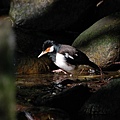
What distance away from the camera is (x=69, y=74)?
9664 millimetres

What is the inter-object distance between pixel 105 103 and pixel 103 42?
3.60 meters

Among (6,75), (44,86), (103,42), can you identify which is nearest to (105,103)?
(44,86)

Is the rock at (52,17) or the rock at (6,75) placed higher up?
the rock at (52,17)

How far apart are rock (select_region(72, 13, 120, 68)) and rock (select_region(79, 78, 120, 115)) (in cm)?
304

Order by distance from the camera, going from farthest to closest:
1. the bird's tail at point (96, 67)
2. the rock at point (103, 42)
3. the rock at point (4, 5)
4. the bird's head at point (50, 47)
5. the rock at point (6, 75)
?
1. the rock at point (4, 5)
2. the rock at point (103, 42)
3. the bird's tail at point (96, 67)
4. the bird's head at point (50, 47)
5. the rock at point (6, 75)

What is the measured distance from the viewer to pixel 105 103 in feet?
22.4

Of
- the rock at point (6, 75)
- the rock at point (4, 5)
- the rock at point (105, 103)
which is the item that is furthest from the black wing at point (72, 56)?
the rock at point (6, 75)

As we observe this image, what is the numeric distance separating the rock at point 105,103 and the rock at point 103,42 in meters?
3.04

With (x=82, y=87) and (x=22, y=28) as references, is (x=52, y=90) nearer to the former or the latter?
(x=82, y=87)

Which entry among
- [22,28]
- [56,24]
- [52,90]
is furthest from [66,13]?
[52,90]

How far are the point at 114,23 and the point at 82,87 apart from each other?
152 inches

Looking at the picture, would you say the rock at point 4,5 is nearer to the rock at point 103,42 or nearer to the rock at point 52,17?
the rock at point 52,17

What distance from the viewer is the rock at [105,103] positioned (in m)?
6.72

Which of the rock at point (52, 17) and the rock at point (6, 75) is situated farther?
the rock at point (52, 17)
